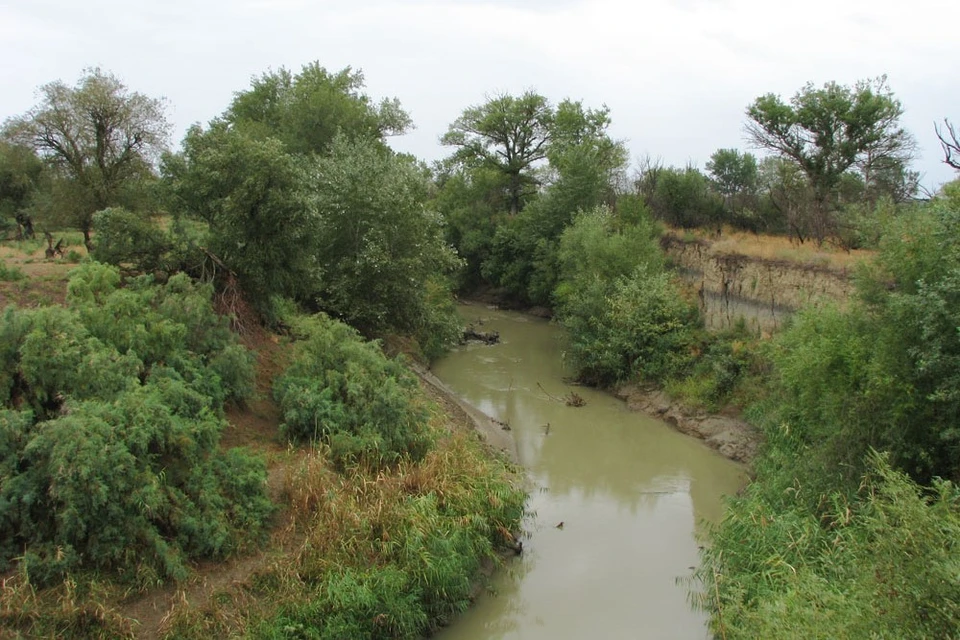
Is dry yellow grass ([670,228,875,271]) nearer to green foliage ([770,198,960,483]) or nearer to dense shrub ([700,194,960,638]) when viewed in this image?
green foliage ([770,198,960,483])

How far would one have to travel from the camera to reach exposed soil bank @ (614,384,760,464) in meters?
19.0

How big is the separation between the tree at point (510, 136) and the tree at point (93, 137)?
91.0 feet

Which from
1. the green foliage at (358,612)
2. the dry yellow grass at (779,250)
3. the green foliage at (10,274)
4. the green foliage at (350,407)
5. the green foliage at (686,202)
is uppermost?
the green foliage at (686,202)

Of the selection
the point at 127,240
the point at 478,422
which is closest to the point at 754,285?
the point at 478,422

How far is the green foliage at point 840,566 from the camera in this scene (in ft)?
22.0

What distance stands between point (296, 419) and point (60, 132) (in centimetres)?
1381

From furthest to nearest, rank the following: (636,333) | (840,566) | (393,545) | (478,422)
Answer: (636,333)
(478,422)
(393,545)
(840,566)

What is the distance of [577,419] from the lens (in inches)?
886

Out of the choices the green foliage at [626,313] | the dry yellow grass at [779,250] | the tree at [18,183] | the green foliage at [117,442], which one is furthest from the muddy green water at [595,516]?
the tree at [18,183]

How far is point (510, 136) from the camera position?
1875 inches

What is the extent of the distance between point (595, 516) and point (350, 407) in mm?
6044

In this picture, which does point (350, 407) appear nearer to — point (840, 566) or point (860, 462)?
point (840, 566)

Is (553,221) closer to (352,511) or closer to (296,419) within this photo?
(296,419)

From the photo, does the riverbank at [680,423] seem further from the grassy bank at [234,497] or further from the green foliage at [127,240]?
the green foliage at [127,240]
